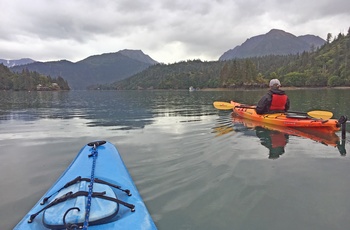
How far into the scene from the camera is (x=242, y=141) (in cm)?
1067

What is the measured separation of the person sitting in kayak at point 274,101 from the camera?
1304cm

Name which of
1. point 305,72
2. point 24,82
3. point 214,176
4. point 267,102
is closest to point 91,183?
point 214,176

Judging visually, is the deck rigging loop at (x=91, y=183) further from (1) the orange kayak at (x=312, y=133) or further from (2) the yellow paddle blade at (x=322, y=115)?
(2) the yellow paddle blade at (x=322, y=115)

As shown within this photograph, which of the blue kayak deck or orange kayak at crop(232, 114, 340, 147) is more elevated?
the blue kayak deck

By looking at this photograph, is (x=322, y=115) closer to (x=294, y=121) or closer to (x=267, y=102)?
(x=294, y=121)

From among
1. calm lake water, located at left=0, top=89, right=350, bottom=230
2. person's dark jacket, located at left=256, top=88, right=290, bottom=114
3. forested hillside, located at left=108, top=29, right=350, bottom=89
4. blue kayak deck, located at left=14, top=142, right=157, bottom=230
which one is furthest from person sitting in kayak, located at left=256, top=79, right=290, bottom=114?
forested hillside, located at left=108, top=29, right=350, bottom=89

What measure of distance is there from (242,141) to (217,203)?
5.67 m

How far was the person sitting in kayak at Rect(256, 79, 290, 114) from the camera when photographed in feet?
42.8

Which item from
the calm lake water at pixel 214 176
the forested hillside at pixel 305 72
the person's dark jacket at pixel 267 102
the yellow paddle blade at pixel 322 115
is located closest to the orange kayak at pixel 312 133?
the calm lake water at pixel 214 176

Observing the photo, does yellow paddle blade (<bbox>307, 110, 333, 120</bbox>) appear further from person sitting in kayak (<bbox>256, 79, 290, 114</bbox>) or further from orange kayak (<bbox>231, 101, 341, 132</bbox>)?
person sitting in kayak (<bbox>256, 79, 290, 114</bbox>)

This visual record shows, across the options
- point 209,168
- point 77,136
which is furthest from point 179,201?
point 77,136

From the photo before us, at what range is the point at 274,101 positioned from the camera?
13664 mm

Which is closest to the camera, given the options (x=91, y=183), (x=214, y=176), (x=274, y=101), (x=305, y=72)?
(x=91, y=183)

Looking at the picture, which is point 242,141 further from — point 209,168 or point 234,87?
point 234,87
